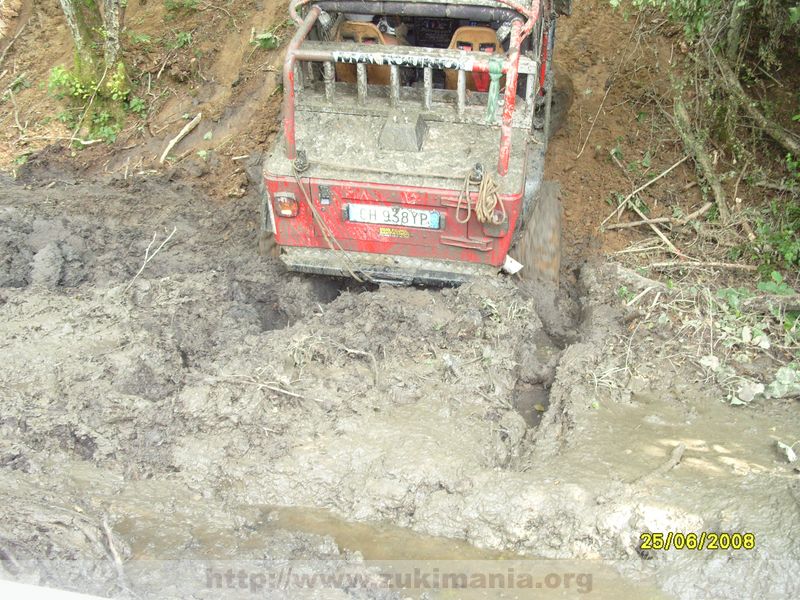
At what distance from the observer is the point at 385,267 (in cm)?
522

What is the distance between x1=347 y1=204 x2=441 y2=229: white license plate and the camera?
492cm

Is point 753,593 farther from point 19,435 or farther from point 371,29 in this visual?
point 371,29

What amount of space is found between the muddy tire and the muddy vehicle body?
5.6 inches

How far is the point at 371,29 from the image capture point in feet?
17.6

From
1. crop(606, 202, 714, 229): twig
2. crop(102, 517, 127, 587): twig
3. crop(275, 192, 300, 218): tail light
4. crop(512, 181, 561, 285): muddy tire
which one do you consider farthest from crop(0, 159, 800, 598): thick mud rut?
crop(606, 202, 714, 229): twig

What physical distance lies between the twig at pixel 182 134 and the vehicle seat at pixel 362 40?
3.00 meters

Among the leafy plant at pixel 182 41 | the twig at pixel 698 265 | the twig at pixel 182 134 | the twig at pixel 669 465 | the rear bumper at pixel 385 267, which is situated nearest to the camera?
the twig at pixel 669 465

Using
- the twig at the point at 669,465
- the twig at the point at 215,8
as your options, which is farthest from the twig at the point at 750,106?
the twig at the point at 215,8

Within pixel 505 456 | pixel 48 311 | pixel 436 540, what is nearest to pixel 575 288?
pixel 505 456

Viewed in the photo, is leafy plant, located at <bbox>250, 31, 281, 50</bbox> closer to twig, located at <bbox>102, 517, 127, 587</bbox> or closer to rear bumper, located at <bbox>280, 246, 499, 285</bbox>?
rear bumper, located at <bbox>280, 246, 499, 285</bbox>

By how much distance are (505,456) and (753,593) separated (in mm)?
1422

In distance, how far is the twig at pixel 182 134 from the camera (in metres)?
7.86

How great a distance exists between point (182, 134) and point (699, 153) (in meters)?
5.26
